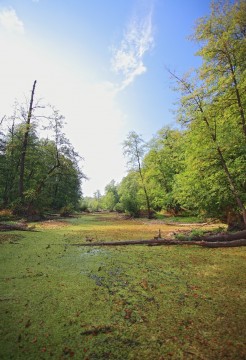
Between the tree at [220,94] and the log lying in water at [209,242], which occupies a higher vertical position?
the tree at [220,94]

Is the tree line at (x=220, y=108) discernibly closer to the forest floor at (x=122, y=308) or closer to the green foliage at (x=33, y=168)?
the forest floor at (x=122, y=308)

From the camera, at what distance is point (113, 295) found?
130 inches

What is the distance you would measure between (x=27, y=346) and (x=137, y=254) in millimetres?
4037

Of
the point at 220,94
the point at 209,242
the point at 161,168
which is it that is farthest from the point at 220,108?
the point at 161,168

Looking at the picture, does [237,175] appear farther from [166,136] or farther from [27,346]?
[166,136]

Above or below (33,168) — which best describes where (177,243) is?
below

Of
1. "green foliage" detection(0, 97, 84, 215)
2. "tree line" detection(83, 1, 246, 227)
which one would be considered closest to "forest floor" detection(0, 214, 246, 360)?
"tree line" detection(83, 1, 246, 227)

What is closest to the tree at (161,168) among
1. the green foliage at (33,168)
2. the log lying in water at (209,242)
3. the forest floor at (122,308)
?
the green foliage at (33,168)

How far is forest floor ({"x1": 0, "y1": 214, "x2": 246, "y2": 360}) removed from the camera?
81.4 inches

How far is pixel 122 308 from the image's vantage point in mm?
2893

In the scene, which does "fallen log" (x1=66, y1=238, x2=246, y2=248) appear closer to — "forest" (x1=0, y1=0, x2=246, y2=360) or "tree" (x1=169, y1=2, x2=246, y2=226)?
"forest" (x1=0, y1=0, x2=246, y2=360)

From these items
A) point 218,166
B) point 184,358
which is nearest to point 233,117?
point 218,166

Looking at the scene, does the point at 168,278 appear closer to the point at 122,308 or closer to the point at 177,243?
the point at 122,308

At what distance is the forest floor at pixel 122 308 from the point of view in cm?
207
